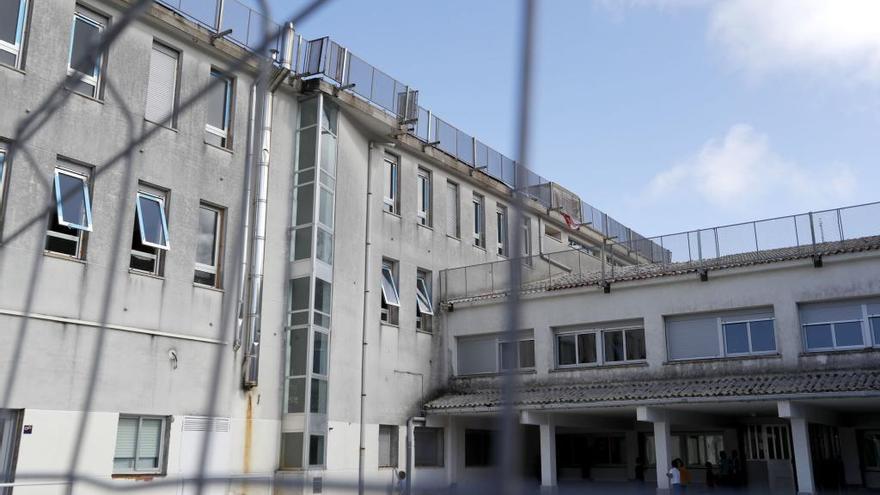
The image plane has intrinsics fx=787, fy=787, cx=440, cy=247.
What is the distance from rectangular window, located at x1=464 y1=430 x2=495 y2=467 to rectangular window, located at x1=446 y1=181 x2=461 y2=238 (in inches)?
232

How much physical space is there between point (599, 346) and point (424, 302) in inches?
199

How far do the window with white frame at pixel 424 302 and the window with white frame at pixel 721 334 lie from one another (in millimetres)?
6638

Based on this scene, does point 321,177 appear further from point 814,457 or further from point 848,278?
point 814,457

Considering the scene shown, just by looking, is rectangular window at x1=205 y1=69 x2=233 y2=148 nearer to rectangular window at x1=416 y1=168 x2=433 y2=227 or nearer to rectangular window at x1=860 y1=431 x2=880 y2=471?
rectangular window at x1=416 y1=168 x2=433 y2=227

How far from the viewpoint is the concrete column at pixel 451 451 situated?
21.5 m

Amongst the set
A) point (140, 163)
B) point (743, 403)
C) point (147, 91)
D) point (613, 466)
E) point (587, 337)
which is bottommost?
point (613, 466)

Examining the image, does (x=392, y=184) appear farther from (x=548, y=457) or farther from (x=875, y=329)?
(x=875, y=329)

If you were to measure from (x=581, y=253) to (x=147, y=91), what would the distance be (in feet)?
53.4

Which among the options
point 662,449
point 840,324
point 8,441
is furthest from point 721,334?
point 8,441

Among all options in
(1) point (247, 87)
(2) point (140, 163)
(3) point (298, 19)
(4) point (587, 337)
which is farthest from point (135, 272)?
(4) point (587, 337)

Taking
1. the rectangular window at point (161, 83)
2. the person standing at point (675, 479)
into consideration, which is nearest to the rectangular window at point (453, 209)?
Result: the person standing at point (675, 479)

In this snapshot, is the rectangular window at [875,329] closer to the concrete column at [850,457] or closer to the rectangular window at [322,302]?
the concrete column at [850,457]

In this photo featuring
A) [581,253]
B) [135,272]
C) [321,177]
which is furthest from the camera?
[581,253]

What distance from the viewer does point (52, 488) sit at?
12.3m
